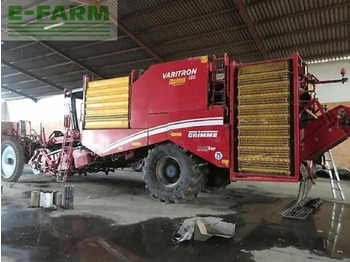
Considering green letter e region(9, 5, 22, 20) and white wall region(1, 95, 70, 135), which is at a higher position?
green letter e region(9, 5, 22, 20)

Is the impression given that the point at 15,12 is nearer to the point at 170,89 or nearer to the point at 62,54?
the point at 62,54

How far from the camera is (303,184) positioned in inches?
230

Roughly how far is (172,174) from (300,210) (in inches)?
96.8

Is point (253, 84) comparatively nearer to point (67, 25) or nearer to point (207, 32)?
point (207, 32)

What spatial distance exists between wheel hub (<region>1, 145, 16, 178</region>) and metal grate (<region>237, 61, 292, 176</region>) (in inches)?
248

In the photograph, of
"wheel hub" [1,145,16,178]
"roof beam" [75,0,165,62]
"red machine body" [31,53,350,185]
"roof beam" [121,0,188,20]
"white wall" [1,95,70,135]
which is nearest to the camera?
"red machine body" [31,53,350,185]

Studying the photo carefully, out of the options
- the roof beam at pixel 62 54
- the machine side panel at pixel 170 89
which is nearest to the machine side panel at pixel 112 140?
the machine side panel at pixel 170 89

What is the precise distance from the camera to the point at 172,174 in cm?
610

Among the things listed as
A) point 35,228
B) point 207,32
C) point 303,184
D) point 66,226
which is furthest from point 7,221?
point 207,32

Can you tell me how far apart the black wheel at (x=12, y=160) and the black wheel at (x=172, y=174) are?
396 cm

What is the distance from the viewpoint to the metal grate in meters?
4.80

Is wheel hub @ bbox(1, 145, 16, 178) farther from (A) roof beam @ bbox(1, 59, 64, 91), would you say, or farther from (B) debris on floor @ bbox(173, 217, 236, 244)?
(A) roof beam @ bbox(1, 59, 64, 91)

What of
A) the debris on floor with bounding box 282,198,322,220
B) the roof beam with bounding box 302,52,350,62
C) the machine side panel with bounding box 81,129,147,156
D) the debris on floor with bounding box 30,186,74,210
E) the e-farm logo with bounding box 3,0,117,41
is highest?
the e-farm logo with bounding box 3,0,117,41

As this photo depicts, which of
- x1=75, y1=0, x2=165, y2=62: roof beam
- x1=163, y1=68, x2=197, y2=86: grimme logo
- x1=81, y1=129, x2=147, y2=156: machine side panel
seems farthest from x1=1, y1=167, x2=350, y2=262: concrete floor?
x1=75, y1=0, x2=165, y2=62: roof beam
